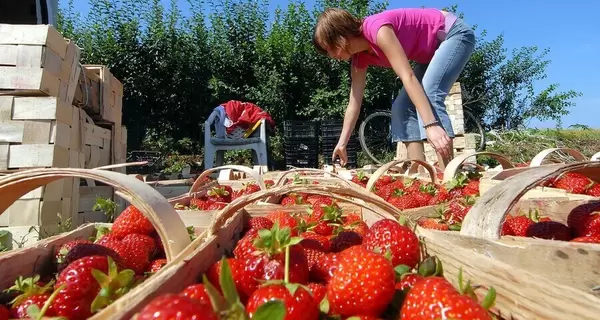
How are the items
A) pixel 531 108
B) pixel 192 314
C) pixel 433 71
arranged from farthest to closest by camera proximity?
pixel 531 108, pixel 433 71, pixel 192 314

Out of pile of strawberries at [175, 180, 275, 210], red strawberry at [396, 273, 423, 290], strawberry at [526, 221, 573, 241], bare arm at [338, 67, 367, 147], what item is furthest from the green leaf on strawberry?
bare arm at [338, 67, 367, 147]

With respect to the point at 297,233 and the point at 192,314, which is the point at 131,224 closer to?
the point at 297,233

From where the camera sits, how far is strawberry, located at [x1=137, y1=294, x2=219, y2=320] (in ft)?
1.61

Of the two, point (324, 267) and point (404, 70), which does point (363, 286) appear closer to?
point (324, 267)

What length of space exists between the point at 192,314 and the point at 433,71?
98.8 inches

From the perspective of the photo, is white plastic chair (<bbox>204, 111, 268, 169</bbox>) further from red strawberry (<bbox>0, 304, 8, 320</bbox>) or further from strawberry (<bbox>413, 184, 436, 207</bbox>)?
red strawberry (<bbox>0, 304, 8, 320</bbox>)

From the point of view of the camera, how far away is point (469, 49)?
110 inches

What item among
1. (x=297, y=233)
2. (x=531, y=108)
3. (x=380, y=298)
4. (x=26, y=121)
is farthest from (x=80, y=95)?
(x=531, y=108)

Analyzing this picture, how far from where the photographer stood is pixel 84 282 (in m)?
0.81

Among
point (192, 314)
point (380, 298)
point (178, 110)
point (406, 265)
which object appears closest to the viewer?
point (192, 314)

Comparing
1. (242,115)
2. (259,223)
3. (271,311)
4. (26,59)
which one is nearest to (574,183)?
(259,223)

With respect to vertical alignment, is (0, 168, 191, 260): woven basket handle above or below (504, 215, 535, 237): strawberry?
above

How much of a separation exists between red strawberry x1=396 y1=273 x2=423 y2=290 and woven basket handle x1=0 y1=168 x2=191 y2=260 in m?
0.42

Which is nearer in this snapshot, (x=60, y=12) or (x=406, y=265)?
(x=406, y=265)
